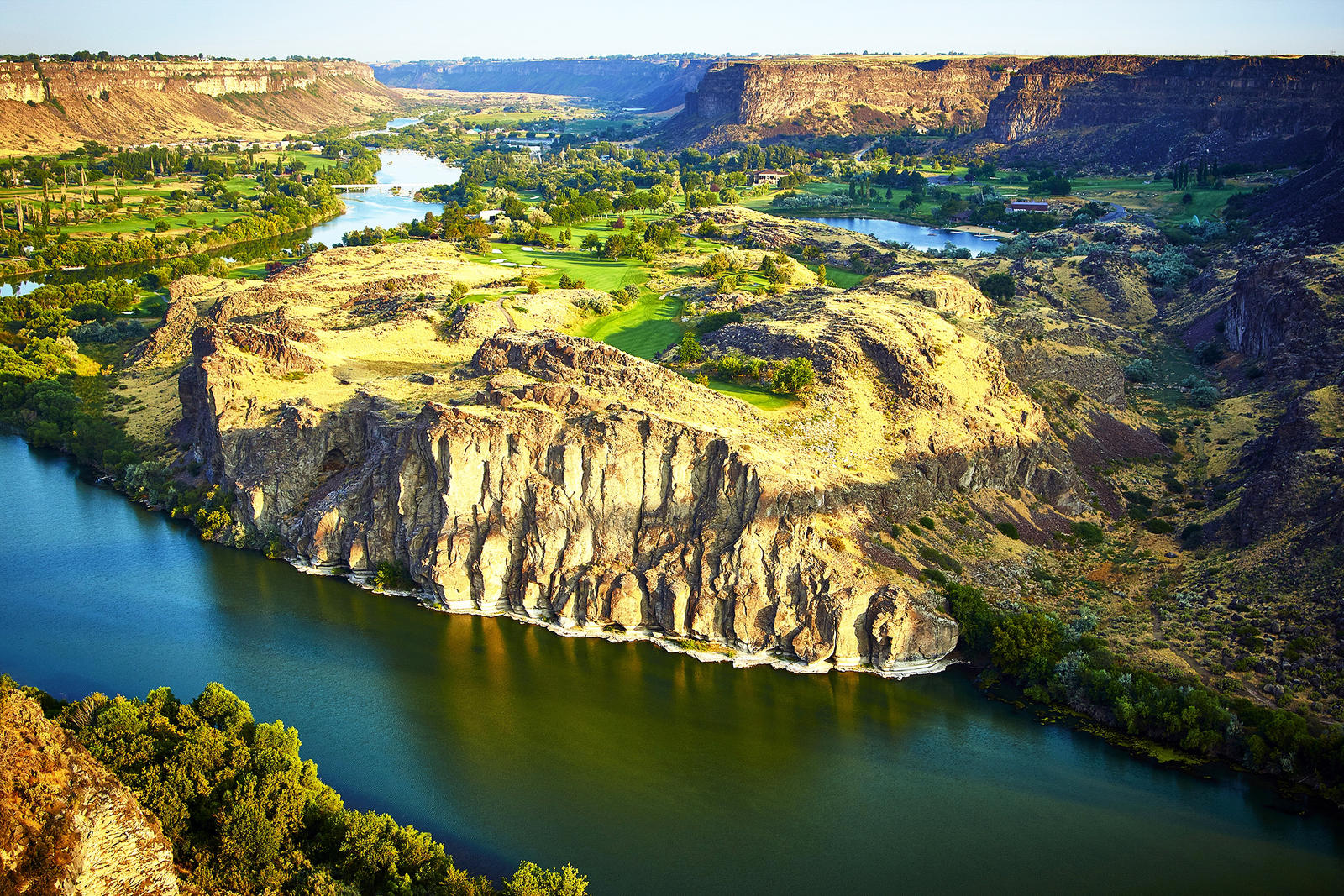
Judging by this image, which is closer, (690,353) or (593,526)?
(593,526)

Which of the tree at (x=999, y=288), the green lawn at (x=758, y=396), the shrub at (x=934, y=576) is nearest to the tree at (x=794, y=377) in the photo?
the green lawn at (x=758, y=396)

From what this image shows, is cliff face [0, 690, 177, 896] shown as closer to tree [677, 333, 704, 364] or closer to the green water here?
the green water

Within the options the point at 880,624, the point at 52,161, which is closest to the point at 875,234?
the point at 880,624

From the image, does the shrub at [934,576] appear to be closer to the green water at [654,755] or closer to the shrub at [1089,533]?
the green water at [654,755]

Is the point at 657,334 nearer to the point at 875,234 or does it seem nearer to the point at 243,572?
the point at 243,572

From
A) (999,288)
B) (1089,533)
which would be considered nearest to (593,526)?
(1089,533)

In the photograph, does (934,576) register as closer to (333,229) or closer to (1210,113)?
(333,229)
